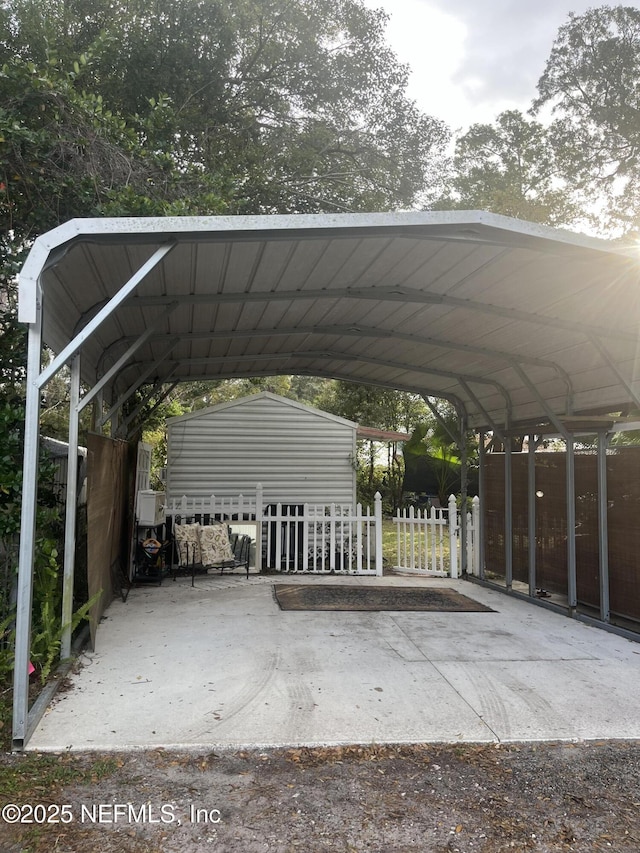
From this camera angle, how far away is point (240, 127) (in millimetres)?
11117

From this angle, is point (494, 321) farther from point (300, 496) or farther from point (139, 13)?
point (139, 13)

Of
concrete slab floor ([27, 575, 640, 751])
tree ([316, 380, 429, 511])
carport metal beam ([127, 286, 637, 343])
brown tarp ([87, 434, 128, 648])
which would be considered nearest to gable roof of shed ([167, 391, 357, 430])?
brown tarp ([87, 434, 128, 648])

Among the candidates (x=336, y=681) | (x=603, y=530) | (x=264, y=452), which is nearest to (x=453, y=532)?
(x=603, y=530)

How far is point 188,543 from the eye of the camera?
7.56 metres

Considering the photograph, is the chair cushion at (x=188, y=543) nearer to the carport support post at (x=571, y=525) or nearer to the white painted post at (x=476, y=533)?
the white painted post at (x=476, y=533)

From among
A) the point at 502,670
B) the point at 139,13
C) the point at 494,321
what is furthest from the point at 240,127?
the point at 502,670

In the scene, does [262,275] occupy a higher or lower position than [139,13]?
lower

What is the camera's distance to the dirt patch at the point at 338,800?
2395 mm

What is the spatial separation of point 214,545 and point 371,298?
13.0 ft

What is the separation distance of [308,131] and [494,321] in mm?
7769

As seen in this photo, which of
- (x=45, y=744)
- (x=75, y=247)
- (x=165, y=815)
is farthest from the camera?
(x=75, y=247)

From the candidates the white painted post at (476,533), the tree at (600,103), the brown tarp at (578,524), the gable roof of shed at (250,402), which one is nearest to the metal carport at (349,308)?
the brown tarp at (578,524)

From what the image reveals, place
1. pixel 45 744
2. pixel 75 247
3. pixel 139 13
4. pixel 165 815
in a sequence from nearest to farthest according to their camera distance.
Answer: pixel 165 815
pixel 45 744
pixel 75 247
pixel 139 13

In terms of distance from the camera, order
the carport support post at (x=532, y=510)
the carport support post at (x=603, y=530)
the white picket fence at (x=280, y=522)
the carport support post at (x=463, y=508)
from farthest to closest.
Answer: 1. the carport support post at (x=463, y=508)
2. the white picket fence at (x=280, y=522)
3. the carport support post at (x=532, y=510)
4. the carport support post at (x=603, y=530)
